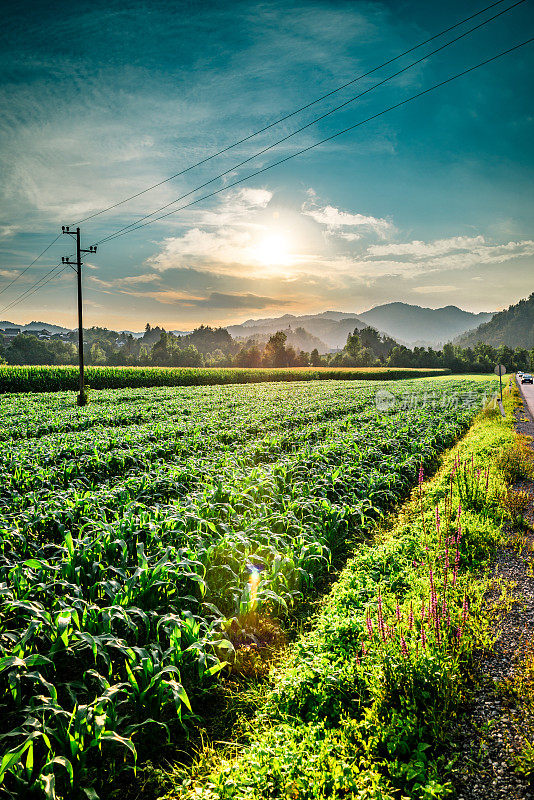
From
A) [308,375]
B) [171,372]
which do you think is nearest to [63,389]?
[171,372]

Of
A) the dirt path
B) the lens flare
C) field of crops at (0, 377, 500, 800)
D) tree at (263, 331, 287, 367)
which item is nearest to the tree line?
tree at (263, 331, 287, 367)

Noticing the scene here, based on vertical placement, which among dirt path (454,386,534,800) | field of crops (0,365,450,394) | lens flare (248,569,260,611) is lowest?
dirt path (454,386,534,800)

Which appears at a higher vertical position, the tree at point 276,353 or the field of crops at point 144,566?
the tree at point 276,353

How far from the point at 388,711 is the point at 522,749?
93 centimetres

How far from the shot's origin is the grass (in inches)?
104

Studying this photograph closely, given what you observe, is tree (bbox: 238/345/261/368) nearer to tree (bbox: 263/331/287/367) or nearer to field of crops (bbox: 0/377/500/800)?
tree (bbox: 263/331/287/367)

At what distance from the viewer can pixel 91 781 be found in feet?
9.12

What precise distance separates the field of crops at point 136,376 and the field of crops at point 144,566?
108 ft

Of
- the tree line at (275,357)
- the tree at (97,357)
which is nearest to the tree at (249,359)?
the tree line at (275,357)

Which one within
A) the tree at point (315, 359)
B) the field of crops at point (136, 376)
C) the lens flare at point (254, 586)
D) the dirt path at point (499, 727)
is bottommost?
the dirt path at point (499, 727)

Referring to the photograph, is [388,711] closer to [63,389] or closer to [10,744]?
[10,744]

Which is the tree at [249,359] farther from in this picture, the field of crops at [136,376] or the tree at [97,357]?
the field of crops at [136,376]

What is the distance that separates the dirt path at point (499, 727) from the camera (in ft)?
8.63

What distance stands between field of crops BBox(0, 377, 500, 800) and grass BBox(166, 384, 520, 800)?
0.55m
